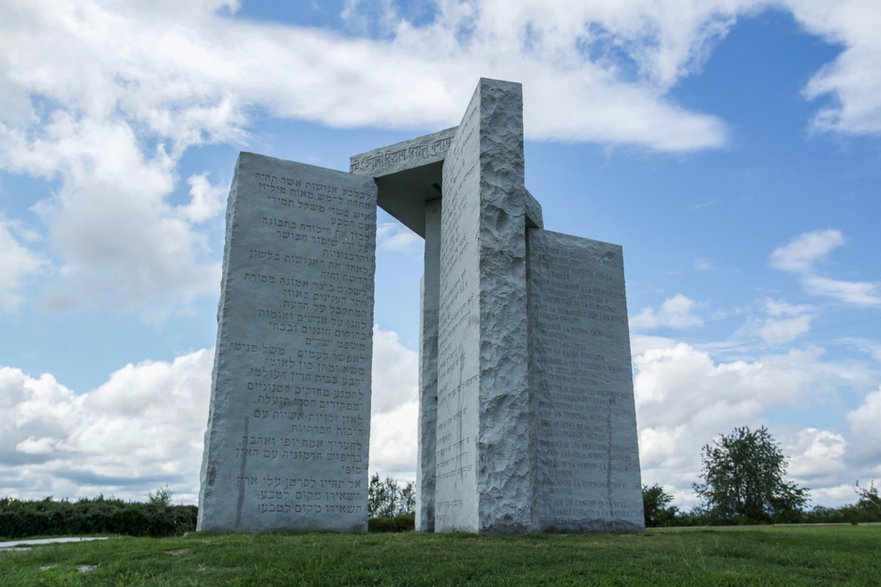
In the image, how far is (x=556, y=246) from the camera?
14953mm

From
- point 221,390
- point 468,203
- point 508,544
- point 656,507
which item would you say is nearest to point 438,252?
point 468,203

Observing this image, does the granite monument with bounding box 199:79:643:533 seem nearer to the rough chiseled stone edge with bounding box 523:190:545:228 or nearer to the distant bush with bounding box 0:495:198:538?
the rough chiseled stone edge with bounding box 523:190:545:228

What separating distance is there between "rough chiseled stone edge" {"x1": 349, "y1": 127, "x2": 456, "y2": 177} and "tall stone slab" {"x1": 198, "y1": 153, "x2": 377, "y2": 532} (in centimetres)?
117

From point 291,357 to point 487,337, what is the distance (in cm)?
368

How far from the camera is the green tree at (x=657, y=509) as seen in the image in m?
22.1

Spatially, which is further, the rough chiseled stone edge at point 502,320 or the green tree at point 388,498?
the green tree at point 388,498

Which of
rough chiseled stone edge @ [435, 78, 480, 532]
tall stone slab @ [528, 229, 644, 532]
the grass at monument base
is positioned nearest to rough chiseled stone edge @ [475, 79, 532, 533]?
rough chiseled stone edge @ [435, 78, 480, 532]

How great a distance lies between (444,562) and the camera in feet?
22.4

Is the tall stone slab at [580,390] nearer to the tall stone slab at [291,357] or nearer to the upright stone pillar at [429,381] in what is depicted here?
the upright stone pillar at [429,381]

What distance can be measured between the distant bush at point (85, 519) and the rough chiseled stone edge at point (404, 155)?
8033mm

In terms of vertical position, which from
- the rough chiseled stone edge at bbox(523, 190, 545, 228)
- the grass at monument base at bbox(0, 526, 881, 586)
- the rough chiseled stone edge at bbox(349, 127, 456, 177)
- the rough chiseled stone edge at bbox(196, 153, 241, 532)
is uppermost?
the rough chiseled stone edge at bbox(349, 127, 456, 177)

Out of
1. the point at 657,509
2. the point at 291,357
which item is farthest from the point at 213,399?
the point at 657,509

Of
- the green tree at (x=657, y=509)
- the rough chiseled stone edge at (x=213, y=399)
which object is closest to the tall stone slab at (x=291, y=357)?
the rough chiseled stone edge at (x=213, y=399)

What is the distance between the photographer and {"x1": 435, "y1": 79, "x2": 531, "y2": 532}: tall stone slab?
32.6 ft
